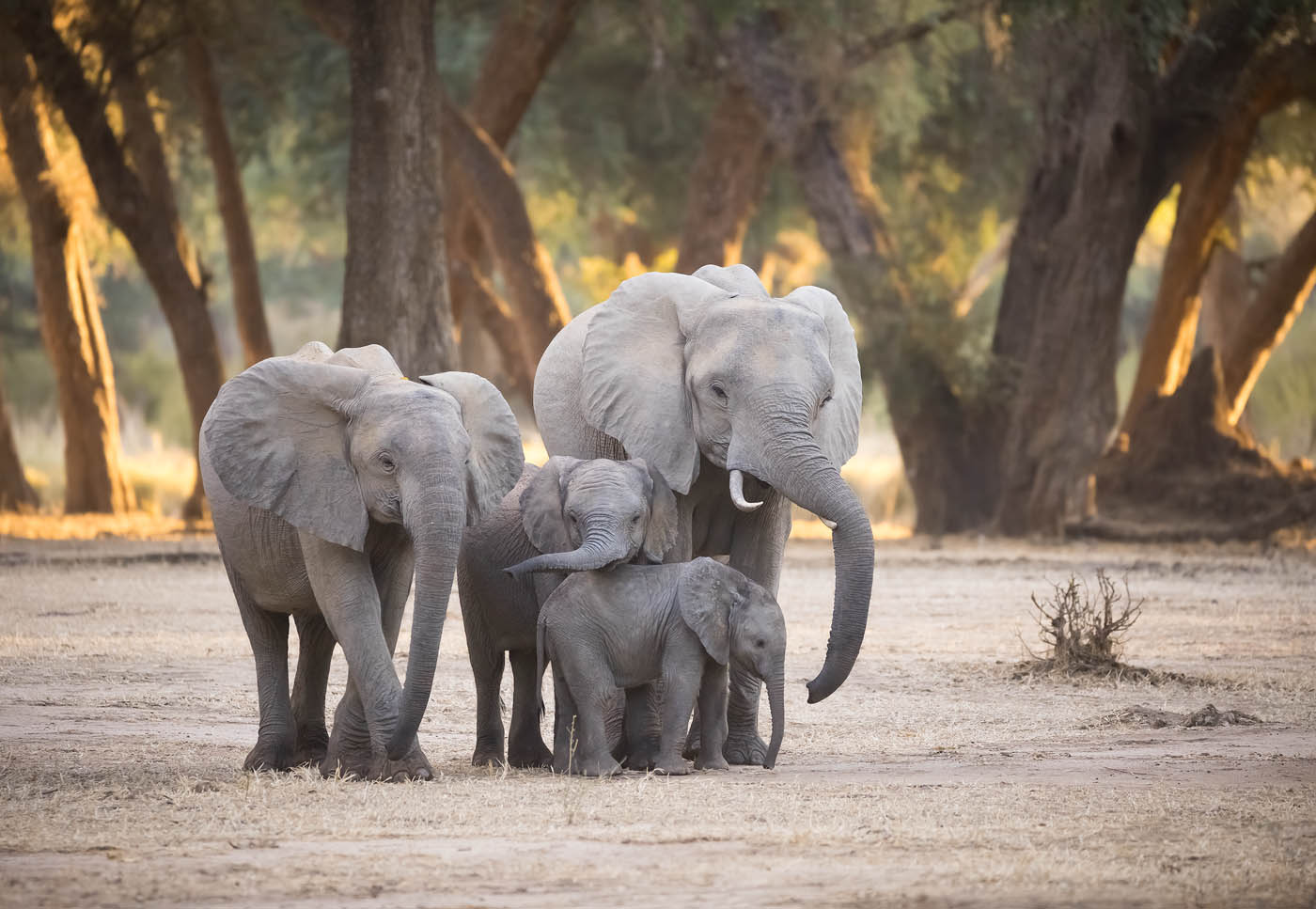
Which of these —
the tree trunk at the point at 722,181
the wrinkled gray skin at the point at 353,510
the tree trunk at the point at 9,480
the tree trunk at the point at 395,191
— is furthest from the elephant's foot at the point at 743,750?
the tree trunk at the point at 9,480

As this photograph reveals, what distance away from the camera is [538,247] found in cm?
2350

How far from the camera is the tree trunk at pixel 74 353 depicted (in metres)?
23.8

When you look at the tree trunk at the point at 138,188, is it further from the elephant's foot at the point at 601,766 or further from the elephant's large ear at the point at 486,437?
the elephant's foot at the point at 601,766

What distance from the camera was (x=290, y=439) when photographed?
777 centimetres

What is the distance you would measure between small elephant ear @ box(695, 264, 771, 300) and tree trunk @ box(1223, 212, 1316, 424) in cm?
1507

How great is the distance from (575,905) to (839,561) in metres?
2.72

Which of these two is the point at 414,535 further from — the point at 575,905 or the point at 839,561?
the point at 575,905

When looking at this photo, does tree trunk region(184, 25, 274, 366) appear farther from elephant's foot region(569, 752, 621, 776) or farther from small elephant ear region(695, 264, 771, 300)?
elephant's foot region(569, 752, 621, 776)

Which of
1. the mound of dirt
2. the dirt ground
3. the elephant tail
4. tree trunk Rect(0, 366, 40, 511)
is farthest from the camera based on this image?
tree trunk Rect(0, 366, 40, 511)

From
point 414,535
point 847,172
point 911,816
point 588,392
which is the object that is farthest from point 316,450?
point 847,172

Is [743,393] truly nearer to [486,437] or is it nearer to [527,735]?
[486,437]

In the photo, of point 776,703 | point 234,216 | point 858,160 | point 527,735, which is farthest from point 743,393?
point 858,160

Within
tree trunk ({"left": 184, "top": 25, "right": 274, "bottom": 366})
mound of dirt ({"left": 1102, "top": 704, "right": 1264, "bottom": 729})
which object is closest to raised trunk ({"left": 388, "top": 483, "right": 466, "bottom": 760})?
mound of dirt ({"left": 1102, "top": 704, "right": 1264, "bottom": 729})

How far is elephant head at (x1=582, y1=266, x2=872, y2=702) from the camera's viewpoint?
25.6ft
